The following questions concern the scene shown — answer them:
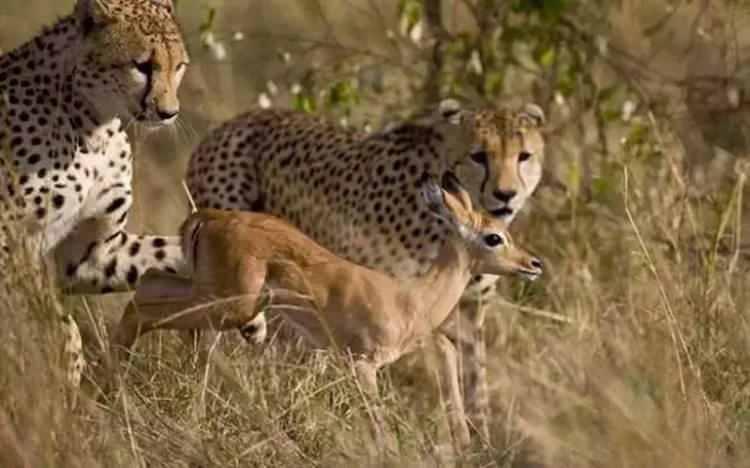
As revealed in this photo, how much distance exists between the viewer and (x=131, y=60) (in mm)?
7070

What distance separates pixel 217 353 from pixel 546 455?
51.3 inches

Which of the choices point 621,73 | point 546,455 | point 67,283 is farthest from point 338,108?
point 546,455

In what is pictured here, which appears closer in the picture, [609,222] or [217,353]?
[217,353]

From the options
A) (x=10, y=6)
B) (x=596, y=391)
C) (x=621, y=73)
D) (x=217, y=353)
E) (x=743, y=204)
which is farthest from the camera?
(x=10, y=6)

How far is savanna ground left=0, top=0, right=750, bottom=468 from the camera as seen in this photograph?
5562mm

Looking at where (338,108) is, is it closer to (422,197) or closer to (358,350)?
(422,197)

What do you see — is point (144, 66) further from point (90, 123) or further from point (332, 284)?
point (332, 284)

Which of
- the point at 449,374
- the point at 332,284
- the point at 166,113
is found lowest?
the point at 449,374

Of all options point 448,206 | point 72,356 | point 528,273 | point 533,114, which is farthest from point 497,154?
point 72,356

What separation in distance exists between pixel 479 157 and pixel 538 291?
30.2 inches

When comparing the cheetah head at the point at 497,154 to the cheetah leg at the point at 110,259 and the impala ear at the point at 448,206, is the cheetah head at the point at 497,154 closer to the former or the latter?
the impala ear at the point at 448,206

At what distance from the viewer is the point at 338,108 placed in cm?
983

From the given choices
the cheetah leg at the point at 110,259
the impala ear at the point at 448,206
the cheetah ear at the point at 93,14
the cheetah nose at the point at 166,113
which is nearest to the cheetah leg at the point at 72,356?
the cheetah leg at the point at 110,259

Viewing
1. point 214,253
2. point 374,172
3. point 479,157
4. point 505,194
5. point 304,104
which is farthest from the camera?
point 304,104
